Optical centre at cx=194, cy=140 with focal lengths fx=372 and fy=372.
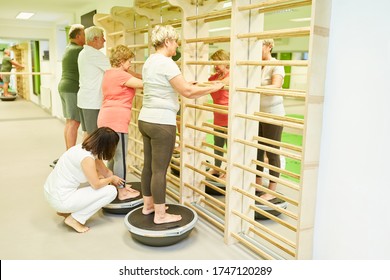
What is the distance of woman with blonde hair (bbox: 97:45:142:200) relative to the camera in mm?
3254

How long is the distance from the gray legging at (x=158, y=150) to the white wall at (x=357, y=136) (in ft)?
3.57

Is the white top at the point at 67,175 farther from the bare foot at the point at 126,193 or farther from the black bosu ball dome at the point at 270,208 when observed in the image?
the black bosu ball dome at the point at 270,208

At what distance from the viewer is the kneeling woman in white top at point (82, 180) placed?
113 inches

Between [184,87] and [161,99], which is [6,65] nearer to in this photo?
[161,99]

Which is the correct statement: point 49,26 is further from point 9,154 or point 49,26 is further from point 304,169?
point 304,169

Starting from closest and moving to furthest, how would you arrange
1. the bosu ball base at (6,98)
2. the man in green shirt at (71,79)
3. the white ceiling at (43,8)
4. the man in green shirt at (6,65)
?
the man in green shirt at (71,79) < the white ceiling at (43,8) < the man in green shirt at (6,65) < the bosu ball base at (6,98)

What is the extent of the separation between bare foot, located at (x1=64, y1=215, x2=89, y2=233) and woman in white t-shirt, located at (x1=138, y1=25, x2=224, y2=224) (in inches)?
25.5

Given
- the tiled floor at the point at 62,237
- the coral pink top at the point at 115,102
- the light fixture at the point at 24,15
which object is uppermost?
the light fixture at the point at 24,15

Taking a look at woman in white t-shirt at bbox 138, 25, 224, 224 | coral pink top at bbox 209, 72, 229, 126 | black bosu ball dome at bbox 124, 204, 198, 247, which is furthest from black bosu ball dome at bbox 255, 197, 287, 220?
coral pink top at bbox 209, 72, 229, 126

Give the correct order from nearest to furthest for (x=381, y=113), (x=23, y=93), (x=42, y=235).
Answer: (x=381, y=113) < (x=42, y=235) < (x=23, y=93)

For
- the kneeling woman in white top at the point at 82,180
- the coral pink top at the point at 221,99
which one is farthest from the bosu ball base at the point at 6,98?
the kneeling woman in white top at the point at 82,180

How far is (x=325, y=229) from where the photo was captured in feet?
7.23
